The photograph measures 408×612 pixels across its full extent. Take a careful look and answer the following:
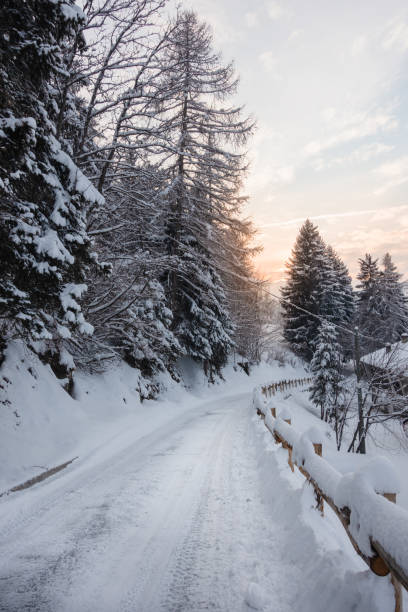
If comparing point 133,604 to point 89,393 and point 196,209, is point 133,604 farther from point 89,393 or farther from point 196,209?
point 196,209

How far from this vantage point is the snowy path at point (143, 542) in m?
2.62

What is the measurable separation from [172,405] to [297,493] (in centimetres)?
1207

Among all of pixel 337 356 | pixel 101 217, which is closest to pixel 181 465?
pixel 101 217

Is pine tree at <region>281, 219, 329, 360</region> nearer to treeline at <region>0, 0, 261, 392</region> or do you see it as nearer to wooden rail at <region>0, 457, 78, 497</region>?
treeline at <region>0, 0, 261, 392</region>

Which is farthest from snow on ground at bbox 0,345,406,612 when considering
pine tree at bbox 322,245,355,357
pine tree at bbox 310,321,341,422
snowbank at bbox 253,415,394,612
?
pine tree at bbox 322,245,355,357

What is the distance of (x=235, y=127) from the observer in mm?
14609

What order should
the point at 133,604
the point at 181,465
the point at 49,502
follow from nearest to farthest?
the point at 133,604 < the point at 49,502 < the point at 181,465

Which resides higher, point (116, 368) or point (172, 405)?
point (116, 368)

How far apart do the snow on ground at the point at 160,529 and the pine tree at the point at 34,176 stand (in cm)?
253

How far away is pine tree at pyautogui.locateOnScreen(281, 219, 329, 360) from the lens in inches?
1684

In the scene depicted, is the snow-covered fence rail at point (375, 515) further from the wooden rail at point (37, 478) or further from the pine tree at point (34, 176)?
the pine tree at point (34, 176)

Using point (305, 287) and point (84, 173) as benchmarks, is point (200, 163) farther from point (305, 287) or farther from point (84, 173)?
point (305, 287)

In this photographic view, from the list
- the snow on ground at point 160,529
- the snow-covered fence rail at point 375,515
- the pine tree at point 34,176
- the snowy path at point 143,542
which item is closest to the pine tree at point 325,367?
the snow on ground at point 160,529

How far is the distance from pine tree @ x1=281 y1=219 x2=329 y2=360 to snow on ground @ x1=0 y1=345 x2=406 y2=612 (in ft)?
122
